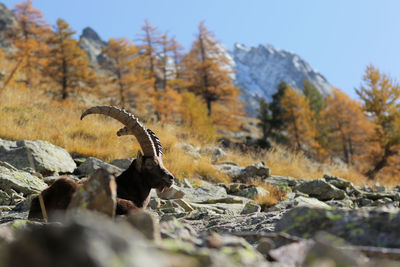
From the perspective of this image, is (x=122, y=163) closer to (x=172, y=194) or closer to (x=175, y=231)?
(x=172, y=194)

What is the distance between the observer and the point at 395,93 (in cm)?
2866

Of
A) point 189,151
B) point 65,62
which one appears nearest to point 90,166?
point 189,151

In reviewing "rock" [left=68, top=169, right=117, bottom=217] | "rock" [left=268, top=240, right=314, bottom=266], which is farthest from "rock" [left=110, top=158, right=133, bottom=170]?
"rock" [left=268, top=240, right=314, bottom=266]

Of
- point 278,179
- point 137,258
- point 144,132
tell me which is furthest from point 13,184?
point 278,179

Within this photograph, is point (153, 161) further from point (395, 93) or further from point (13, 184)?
point (395, 93)

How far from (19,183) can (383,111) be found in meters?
28.8

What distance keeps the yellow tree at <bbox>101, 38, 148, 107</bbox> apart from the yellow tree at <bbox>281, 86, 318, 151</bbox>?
15168 mm

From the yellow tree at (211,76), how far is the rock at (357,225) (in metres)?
31.2

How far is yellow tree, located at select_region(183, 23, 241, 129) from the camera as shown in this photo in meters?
33.7

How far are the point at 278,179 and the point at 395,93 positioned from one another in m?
22.3

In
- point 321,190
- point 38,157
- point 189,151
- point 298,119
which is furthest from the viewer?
point 298,119

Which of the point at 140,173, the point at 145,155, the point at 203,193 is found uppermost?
the point at 145,155

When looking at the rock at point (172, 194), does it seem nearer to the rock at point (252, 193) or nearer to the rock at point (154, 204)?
the rock at point (154, 204)

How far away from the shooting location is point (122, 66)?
31.2 m
